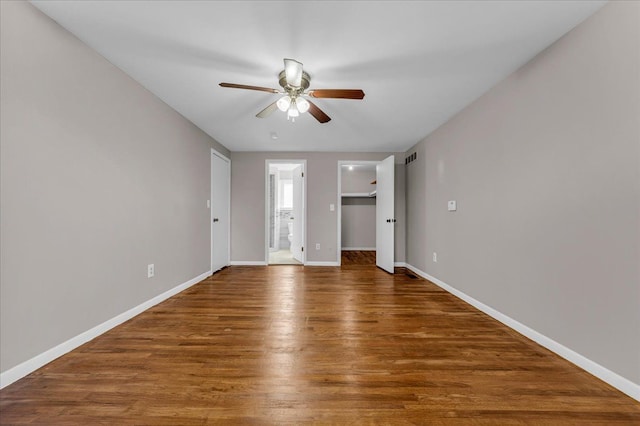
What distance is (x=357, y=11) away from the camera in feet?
5.34

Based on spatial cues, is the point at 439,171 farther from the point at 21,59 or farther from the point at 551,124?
the point at 21,59

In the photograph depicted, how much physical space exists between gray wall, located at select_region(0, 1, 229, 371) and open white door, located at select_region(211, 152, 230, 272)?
139 centimetres

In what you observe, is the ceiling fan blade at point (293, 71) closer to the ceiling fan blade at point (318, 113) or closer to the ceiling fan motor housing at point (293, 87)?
the ceiling fan motor housing at point (293, 87)

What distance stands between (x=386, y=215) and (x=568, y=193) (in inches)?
117

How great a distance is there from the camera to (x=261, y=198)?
507 centimetres

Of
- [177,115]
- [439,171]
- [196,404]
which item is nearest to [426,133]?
[439,171]

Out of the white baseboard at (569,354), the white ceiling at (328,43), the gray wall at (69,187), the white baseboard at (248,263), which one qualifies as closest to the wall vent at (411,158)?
the white ceiling at (328,43)

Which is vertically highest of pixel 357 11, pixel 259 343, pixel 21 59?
pixel 357 11

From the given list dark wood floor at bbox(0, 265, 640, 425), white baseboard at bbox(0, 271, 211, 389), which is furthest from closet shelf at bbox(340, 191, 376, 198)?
white baseboard at bbox(0, 271, 211, 389)

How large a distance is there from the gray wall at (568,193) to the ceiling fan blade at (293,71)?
1838mm

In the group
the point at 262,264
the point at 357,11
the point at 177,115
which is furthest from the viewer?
the point at 262,264

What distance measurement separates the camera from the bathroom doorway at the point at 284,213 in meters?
5.14

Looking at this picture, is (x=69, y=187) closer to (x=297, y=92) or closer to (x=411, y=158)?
(x=297, y=92)

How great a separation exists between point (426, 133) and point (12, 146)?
169 inches
